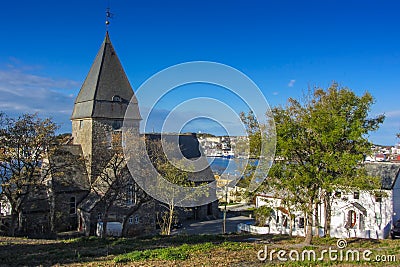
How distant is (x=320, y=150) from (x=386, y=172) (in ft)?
57.8

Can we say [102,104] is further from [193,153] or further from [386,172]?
[386,172]

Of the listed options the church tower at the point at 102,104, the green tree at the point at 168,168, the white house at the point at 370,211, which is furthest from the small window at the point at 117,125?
the white house at the point at 370,211

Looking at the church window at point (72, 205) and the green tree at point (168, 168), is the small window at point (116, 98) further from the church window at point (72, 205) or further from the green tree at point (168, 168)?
the green tree at point (168, 168)

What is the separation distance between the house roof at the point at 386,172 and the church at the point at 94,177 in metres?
13.6

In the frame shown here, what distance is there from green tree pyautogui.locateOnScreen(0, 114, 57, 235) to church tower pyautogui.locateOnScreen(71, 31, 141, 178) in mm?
9175

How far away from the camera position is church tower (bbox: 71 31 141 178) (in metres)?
32.5

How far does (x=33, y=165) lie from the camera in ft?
75.0

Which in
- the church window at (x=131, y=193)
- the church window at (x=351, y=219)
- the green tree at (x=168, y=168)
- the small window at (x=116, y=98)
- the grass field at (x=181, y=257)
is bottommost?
the church window at (x=351, y=219)

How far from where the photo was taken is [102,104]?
32.6m

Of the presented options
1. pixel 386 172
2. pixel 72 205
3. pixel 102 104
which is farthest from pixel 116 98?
pixel 386 172

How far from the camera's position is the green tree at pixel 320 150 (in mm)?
14531

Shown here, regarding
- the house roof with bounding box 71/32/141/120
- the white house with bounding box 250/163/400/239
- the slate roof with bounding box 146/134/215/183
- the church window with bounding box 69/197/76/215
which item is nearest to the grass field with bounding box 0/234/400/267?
the white house with bounding box 250/163/400/239

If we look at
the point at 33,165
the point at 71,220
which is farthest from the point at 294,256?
the point at 71,220

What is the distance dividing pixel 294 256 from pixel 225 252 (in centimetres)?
230
